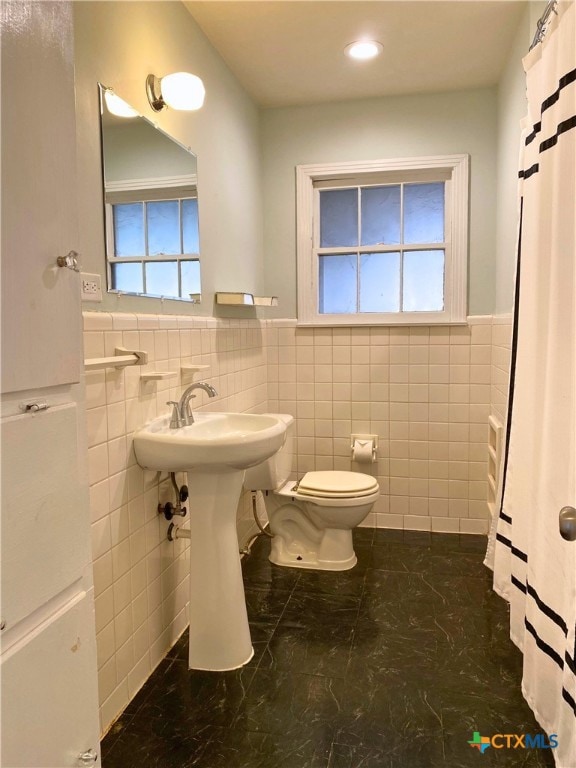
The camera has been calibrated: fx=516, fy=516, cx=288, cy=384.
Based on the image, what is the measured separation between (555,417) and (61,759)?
4.18 feet

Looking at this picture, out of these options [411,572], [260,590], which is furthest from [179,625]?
[411,572]

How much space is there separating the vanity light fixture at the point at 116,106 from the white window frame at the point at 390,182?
5.35 ft

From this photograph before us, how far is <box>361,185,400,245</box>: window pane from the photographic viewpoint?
3.23 m

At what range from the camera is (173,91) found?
6.48 feet

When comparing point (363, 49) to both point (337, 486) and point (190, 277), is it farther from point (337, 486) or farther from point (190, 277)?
point (337, 486)

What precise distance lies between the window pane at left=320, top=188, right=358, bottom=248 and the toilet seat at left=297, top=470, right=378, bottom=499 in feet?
4.89

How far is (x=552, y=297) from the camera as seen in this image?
135cm

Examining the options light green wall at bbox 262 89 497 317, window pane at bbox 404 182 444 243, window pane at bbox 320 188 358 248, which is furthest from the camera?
window pane at bbox 320 188 358 248

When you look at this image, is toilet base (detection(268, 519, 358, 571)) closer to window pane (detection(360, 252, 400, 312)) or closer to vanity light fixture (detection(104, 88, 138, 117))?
window pane (detection(360, 252, 400, 312))

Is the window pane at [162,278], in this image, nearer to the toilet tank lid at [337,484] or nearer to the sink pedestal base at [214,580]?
the sink pedestal base at [214,580]

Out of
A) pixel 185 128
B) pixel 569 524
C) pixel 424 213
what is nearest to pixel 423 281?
pixel 424 213

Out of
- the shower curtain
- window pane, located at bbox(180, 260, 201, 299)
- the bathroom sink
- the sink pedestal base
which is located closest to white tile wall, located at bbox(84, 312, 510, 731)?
window pane, located at bbox(180, 260, 201, 299)

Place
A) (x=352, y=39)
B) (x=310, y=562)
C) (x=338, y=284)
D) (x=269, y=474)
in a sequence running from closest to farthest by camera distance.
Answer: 1. (x=352, y=39)
2. (x=269, y=474)
3. (x=310, y=562)
4. (x=338, y=284)

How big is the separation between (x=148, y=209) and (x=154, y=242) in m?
0.12
